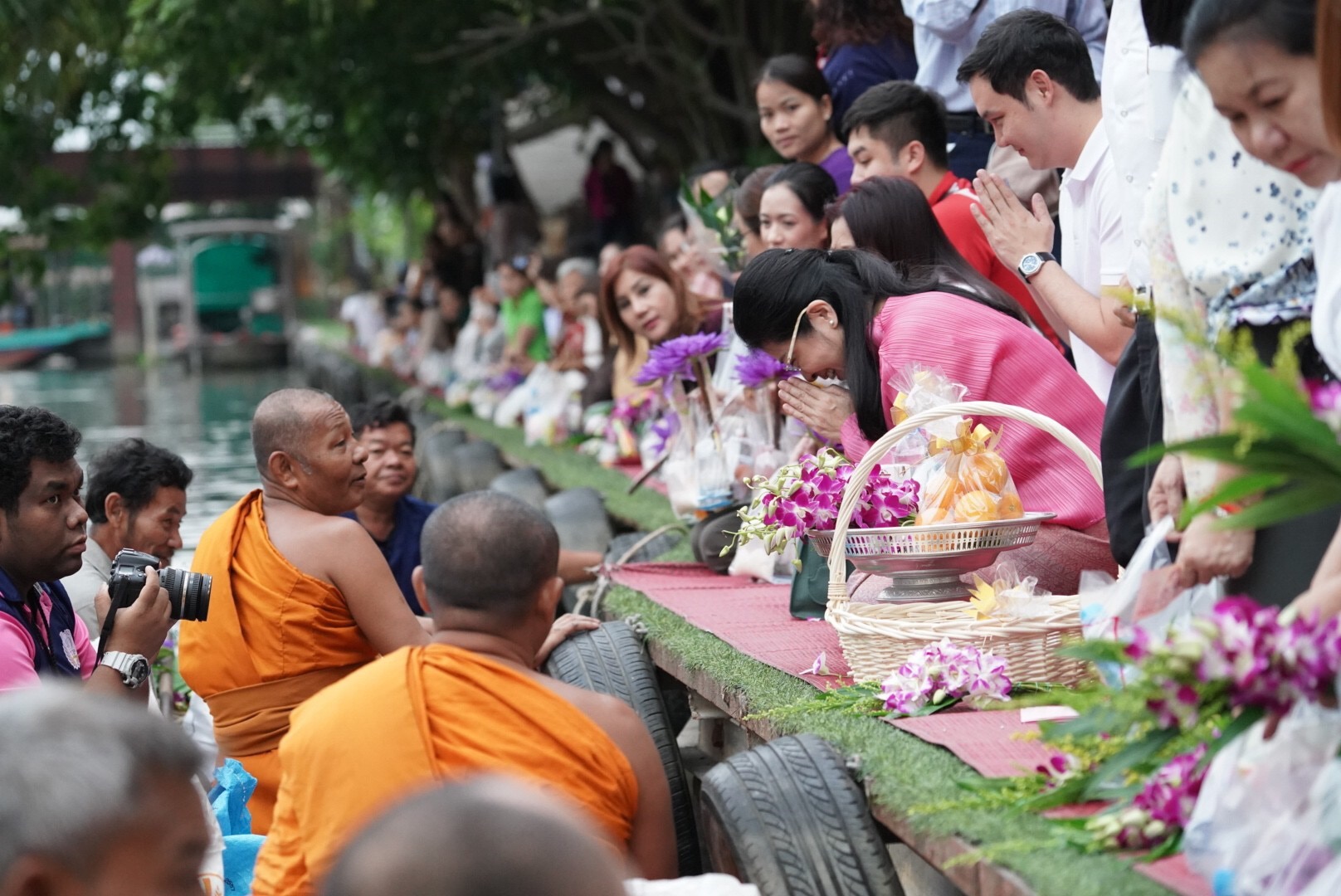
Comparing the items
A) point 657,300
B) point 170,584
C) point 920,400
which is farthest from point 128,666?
point 657,300

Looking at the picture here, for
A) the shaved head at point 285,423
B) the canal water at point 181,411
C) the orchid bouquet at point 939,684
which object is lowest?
the canal water at point 181,411

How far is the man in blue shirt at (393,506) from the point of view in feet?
21.4

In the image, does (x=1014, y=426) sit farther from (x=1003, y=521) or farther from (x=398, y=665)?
(x=398, y=665)

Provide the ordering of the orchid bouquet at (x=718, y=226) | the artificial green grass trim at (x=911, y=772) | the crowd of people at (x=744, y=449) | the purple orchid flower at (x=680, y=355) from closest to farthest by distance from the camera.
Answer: the crowd of people at (x=744, y=449) < the artificial green grass trim at (x=911, y=772) < the purple orchid flower at (x=680, y=355) < the orchid bouquet at (x=718, y=226)

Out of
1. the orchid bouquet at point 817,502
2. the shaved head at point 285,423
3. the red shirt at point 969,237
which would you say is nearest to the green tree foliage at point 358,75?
the red shirt at point 969,237

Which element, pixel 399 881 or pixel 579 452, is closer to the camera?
pixel 399 881

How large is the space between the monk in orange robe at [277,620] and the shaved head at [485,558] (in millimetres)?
1376

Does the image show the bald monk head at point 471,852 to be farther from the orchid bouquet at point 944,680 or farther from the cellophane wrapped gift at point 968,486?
the cellophane wrapped gift at point 968,486

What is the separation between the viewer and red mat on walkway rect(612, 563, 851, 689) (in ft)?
15.5

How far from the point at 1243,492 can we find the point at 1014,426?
2234 millimetres

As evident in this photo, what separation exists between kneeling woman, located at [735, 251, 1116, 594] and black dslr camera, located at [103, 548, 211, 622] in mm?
1787

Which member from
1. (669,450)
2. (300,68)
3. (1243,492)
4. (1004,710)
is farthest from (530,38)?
(1243,492)

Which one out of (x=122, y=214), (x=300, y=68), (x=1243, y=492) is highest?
(x=300, y=68)

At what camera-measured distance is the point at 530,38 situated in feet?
50.4
